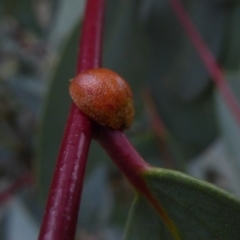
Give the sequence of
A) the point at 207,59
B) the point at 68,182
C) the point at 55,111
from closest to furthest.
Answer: the point at 68,182
the point at 55,111
the point at 207,59

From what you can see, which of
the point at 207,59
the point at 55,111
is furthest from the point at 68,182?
the point at 207,59

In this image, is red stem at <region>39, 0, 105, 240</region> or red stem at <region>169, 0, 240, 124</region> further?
red stem at <region>169, 0, 240, 124</region>

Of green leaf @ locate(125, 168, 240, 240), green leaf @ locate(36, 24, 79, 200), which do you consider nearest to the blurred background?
green leaf @ locate(36, 24, 79, 200)

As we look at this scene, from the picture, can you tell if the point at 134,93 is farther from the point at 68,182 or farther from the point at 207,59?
the point at 68,182

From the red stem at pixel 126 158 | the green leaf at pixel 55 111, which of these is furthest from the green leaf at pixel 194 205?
the green leaf at pixel 55 111

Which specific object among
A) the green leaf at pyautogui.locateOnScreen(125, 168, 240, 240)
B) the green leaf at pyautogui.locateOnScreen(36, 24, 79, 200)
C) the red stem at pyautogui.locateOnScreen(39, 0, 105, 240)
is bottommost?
the green leaf at pyautogui.locateOnScreen(125, 168, 240, 240)

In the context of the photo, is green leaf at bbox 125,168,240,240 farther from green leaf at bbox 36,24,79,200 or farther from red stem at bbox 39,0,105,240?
green leaf at bbox 36,24,79,200

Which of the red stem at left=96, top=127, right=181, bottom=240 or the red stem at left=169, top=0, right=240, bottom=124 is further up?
the red stem at left=169, top=0, right=240, bottom=124
